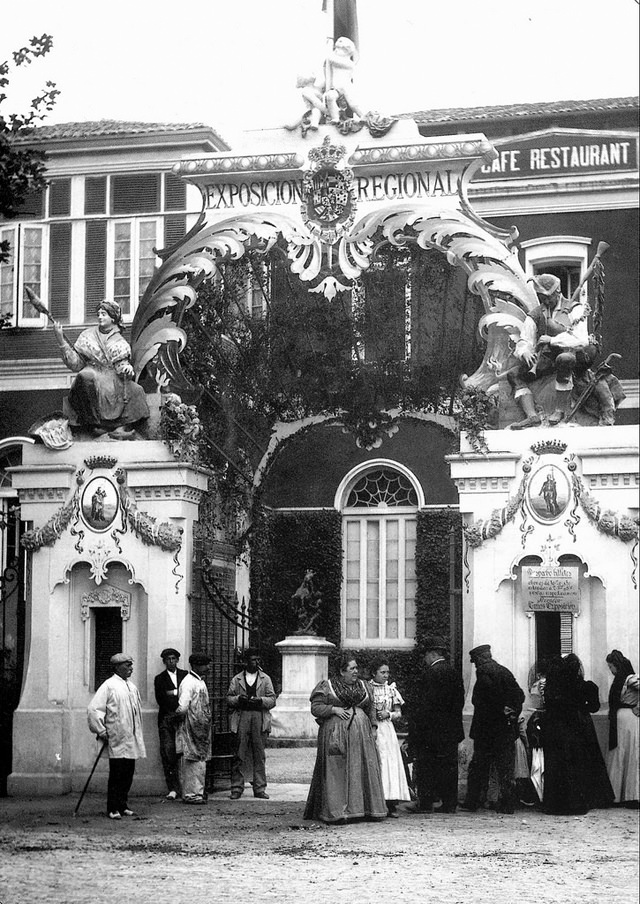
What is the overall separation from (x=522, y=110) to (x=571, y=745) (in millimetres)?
2261

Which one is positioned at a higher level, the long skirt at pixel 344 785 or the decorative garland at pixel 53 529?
the decorative garland at pixel 53 529

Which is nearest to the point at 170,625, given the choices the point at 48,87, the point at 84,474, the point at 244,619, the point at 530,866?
the point at 244,619

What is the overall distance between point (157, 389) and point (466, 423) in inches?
50.4

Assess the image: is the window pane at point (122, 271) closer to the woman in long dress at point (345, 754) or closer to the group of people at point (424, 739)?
the group of people at point (424, 739)

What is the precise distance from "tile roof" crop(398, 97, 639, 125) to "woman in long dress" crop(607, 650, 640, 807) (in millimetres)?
1854

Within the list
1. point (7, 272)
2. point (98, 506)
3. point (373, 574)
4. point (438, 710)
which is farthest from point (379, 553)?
point (7, 272)

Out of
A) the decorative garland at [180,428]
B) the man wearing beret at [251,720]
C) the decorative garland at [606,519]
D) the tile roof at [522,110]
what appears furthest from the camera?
the decorative garland at [180,428]

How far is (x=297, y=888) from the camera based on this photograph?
16.6ft

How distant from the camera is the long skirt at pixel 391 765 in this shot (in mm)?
5516

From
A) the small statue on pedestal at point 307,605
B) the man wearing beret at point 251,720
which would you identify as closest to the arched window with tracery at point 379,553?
the small statue on pedestal at point 307,605

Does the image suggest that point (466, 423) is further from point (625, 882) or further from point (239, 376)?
point (625, 882)

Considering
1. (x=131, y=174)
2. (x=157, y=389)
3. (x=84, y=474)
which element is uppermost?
(x=131, y=174)

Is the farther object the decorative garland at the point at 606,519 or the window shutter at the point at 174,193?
the window shutter at the point at 174,193

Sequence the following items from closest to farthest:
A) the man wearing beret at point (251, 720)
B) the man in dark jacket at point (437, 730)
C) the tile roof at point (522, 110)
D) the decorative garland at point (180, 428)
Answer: the tile roof at point (522, 110) < the man in dark jacket at point (437, 730) < the man wearing beret at point (251, 720) < the decorative garland at point (180, 428)
